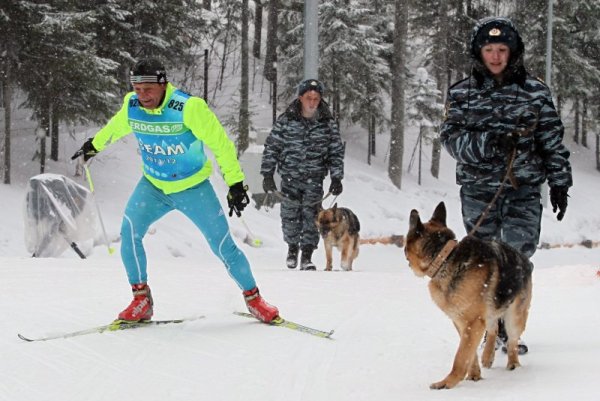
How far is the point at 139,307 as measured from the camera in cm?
529

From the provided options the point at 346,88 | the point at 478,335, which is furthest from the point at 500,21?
the point at 346,88

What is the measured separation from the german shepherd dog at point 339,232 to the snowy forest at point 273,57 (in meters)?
8.31

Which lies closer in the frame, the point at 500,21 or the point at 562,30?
the point at 500,21

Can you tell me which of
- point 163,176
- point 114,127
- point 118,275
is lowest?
point 118,275

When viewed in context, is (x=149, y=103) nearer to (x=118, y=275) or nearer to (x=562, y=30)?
(x=118, y=275)

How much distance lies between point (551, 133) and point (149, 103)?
8.99 ft

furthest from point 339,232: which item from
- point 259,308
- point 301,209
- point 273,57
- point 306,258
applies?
point 273,57

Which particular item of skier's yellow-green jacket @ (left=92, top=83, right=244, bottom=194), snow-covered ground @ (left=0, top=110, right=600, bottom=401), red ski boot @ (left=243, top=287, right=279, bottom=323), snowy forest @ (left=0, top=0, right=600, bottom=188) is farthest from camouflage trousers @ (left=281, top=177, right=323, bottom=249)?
snowy forest @ (left=0, top=0, right=600, bottom=188)

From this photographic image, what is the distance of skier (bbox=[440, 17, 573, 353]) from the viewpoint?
4.39 m

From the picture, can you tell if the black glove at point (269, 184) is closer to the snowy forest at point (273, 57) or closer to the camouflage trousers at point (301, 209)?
the camouflage trousers at point (301, 209)

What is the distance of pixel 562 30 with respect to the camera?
3422cm

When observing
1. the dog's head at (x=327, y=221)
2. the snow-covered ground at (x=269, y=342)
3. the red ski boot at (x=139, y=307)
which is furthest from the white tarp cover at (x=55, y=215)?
the red ski boot at (x=139, y=307)

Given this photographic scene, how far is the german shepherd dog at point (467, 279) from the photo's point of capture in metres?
3.73

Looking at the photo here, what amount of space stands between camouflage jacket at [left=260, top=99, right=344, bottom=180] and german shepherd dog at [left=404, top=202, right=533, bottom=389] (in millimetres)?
5196
